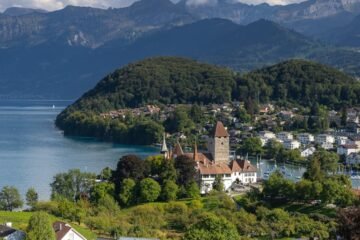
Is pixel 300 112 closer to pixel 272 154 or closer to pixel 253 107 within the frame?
pixel 253 107

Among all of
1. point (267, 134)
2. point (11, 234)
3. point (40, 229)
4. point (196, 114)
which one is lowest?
point (267, 134)

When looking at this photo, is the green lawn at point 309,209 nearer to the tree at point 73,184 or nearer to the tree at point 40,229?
the tree at point 73,184

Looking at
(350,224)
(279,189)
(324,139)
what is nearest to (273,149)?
(324,139)

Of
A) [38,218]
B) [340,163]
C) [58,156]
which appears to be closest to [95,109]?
[58,156]

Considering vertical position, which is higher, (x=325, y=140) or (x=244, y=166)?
(x=244, y=166)

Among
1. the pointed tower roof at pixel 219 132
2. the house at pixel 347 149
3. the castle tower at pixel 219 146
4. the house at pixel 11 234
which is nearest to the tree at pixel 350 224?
the house at pixel 11 234

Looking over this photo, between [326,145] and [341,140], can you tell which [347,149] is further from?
[326,145]
